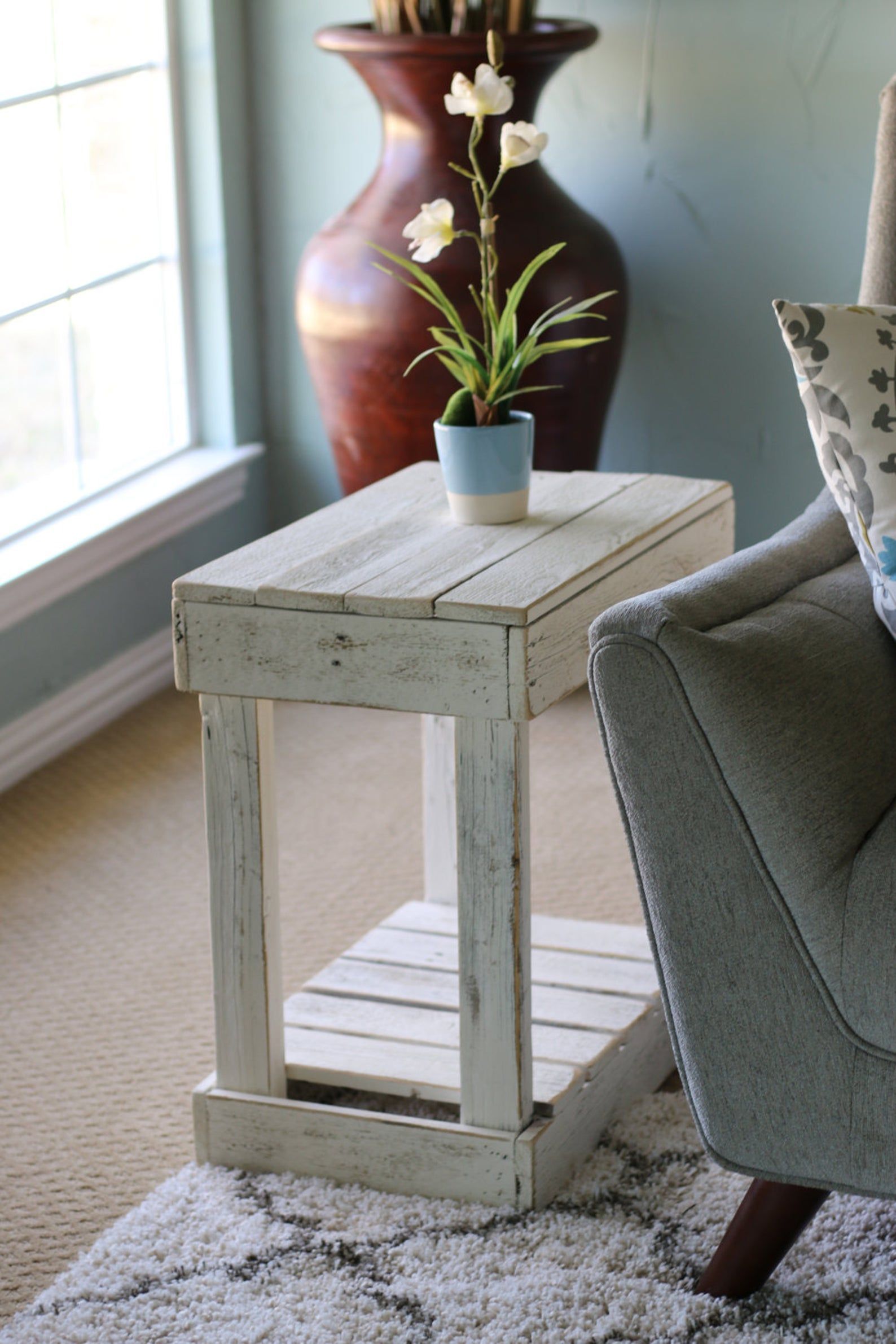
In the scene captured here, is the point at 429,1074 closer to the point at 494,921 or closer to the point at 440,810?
the point at 494,921

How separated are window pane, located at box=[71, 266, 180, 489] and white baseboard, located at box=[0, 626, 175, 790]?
286 millimetres

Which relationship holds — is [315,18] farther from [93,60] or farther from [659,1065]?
[659,1065]

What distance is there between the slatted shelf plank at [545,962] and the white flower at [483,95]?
80 cm

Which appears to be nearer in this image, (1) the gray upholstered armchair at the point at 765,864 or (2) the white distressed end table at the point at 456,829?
(1) the gray upholstered armchair at the point at 765,864

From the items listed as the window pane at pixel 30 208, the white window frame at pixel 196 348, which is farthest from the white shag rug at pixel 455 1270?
the window pane at pixel 30 208

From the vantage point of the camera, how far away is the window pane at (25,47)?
243 cm

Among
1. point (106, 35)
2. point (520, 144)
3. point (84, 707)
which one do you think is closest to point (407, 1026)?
point (520, 144)

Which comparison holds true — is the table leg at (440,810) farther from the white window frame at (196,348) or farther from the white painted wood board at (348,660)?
the white window frame at (196,348)

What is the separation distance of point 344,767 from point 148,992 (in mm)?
682

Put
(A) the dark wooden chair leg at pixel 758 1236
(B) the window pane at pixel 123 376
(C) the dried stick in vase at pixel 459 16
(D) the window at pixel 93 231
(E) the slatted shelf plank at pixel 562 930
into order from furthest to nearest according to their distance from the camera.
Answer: (B) the window pane at pixel 123 376, (D) the window at pixel 93 231, (C) the dried stick in vase at pixel 459 16, (E) the slatted shelf plank at pixel 562 930, (A) the dark wooden chair leg at pixel 758 1236

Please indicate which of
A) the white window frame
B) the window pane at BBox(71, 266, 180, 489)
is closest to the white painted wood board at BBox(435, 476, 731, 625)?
the white window frame

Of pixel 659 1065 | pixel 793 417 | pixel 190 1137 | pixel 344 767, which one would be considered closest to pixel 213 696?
pixel 190 1137

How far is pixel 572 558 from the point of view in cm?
144

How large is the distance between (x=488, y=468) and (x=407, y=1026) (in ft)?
1.71
